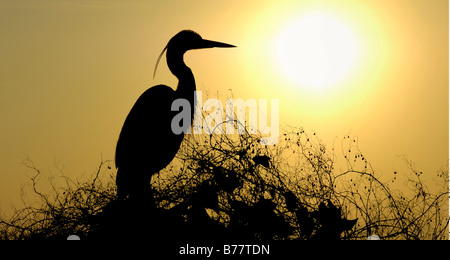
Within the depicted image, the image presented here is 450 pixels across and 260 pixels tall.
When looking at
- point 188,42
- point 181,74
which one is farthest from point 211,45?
point 181,74

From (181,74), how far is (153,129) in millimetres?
948

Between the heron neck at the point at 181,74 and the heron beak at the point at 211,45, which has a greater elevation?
the heron beak at the point at 211,45

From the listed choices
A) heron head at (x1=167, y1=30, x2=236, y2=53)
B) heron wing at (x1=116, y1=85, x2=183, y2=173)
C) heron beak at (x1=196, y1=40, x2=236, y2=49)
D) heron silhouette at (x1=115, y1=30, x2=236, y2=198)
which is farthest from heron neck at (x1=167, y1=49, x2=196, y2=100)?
heron beak at (x1=196, y1=40, x2=236, y2=49)

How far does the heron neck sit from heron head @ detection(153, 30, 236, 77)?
9 centimetres

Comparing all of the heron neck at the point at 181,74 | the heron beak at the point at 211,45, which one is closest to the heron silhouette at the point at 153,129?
A: the heron neck at the point at 181,74

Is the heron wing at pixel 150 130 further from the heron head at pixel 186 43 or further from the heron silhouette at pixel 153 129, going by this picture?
the heron head at pixel 186 43

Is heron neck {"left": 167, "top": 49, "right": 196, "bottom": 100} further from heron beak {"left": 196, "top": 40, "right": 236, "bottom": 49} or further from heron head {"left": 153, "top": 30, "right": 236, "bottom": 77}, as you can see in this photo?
heron beak {"left": 196, "top": 40, "right": 236, "bottom": 49}

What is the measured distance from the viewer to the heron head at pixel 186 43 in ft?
28.1

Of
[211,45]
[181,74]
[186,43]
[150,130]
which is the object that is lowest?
[150,130]

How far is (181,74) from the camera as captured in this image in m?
8.42

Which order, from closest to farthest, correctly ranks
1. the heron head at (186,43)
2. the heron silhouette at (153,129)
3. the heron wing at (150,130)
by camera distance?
the heron silhouette at (153,129)
the heron wing at (150,130)
the heron head at (186,43)

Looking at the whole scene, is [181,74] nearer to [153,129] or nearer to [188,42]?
[188,42]
